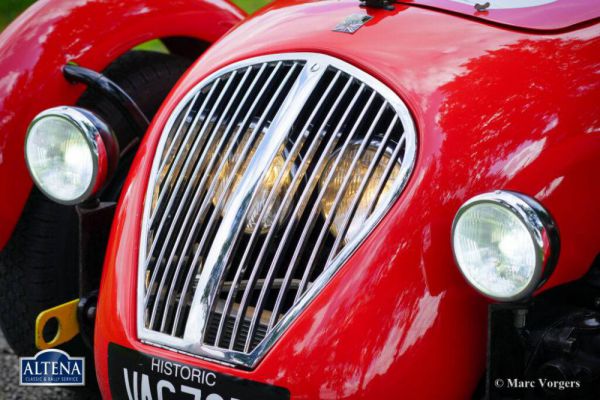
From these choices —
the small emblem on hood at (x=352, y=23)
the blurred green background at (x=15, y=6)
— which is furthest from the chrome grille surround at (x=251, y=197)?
the blurred green background at (x=15, y=6)

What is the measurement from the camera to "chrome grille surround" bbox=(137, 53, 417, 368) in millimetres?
2133

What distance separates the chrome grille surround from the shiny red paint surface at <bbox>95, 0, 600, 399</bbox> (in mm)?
36

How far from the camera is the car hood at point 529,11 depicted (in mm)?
2328

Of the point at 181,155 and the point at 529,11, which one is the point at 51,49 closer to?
the point at 181,155

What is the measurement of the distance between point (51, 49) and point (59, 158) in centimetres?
57

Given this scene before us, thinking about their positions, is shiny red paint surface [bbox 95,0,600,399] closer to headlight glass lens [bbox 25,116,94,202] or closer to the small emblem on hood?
the small emblem on hood

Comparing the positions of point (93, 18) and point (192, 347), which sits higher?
point (93, 18)

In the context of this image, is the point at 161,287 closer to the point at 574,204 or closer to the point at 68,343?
the point at 68,343

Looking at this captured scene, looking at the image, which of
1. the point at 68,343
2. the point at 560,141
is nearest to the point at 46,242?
the point at 68,343

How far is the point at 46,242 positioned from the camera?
297 cm

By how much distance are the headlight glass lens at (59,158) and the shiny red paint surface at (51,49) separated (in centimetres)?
35

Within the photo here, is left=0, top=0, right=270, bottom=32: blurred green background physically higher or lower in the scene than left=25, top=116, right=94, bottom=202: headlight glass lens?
higher

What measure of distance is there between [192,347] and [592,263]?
0.94 m

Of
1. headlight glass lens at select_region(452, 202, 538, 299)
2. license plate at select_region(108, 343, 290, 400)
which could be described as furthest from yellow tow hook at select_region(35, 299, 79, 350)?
headlight glass lens at select_region(452, 202, 538, 299)
